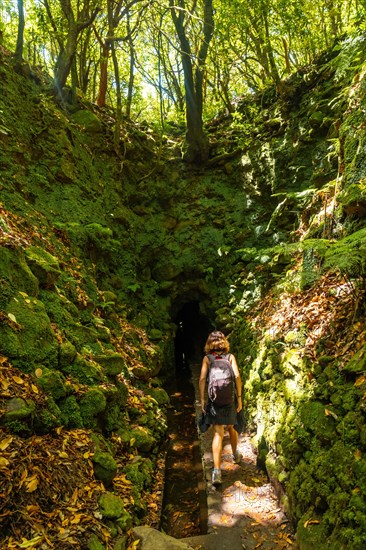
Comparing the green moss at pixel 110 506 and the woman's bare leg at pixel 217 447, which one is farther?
the woman's bare leg at pixel 217 447

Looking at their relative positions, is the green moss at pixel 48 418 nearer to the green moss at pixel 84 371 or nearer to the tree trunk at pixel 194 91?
the green moss at pixel 84 371

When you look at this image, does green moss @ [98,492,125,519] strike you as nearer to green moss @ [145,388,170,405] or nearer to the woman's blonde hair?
the woman's blonde hair

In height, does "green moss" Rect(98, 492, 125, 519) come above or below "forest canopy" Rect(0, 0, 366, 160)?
below

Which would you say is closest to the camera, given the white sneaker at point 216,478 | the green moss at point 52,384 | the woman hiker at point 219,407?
the green moss at point 52,384

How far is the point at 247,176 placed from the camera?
10773 mm

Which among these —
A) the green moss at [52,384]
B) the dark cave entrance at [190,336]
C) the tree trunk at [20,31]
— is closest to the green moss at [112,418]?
the green moss at [52,384]

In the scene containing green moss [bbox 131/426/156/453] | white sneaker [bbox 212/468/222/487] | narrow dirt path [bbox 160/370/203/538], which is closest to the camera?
narrow dirt path [bbox 160/370/203/538]

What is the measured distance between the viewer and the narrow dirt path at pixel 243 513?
142 inches

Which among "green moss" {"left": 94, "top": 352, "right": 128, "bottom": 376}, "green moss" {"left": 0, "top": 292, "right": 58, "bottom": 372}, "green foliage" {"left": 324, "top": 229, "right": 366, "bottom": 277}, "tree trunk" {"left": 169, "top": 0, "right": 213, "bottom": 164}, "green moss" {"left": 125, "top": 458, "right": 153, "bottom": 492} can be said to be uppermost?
"tree trunk" {"left": 169, "top": 0, "right": 213, "bottom": 164}

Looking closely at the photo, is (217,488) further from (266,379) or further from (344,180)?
(344,180)

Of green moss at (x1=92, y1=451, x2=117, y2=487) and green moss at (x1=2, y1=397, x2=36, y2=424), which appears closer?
green moss at (x1=2, y1=397, x2=36, y2=424)

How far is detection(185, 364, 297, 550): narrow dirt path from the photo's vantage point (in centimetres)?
361

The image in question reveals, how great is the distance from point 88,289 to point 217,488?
3996 mm

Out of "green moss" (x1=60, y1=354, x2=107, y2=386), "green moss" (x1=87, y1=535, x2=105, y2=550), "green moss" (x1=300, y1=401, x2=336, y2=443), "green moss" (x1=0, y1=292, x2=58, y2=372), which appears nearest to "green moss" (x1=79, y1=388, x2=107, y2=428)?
"green moss" (x1=60, y1=354, x2=107, y2=386)
